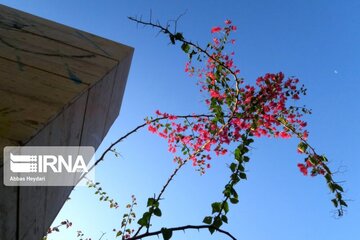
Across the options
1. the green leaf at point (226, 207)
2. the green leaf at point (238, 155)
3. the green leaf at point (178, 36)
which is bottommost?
→ the green leaf at point (226, 207)

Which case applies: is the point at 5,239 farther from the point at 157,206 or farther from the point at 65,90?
the point at 157,206

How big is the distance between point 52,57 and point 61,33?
795 mm

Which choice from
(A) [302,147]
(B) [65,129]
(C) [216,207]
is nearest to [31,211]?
(B) [65,129]

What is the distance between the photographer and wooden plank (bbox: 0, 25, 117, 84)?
2.24m

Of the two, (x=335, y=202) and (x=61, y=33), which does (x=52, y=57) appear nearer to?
(x=61, y=33)

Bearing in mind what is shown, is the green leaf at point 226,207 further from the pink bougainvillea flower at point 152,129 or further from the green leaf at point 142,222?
the pink bougainvillea flower at point 152,129

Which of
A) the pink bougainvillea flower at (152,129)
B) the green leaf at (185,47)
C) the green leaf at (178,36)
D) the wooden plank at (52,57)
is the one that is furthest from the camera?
the pink bougainvillea flower at (152,129)

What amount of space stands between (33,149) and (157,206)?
129 centimetres

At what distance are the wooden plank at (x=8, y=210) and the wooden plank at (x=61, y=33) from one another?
1.63 metres

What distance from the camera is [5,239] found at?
1.57 m

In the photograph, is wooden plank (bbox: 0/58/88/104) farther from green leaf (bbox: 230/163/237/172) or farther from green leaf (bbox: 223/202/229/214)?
green leaf (bbox: 230/163/237/172)

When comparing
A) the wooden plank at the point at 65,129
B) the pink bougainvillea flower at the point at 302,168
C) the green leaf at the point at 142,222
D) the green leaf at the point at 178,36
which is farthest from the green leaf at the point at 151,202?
the pink bougainvillea flower at the point at 302,168

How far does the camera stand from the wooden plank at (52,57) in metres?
2.24

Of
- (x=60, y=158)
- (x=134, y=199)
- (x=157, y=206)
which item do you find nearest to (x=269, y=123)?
(x=134, y=199)
